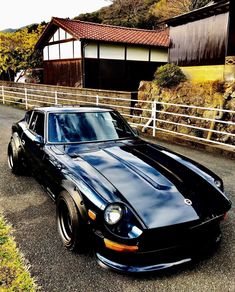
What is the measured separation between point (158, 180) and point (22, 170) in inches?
118

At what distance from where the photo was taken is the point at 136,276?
2490 mm

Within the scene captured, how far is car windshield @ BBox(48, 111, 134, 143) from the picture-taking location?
A: 3721 mm

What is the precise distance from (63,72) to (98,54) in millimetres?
2963

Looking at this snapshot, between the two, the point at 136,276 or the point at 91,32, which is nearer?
the point at 136,276

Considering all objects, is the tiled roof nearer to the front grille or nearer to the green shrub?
the green shrub

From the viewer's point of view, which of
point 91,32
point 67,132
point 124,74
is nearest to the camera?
point 67,132

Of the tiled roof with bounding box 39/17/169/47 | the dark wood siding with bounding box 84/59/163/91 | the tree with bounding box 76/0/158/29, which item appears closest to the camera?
the tiled roof with bounding box 39/17/169/47

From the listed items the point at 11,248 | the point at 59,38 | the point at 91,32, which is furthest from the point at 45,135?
the point at 59,38

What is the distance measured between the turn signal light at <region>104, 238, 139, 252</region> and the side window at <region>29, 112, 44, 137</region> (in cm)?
204

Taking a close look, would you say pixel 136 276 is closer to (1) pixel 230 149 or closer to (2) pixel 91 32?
(1) pixel 230 149

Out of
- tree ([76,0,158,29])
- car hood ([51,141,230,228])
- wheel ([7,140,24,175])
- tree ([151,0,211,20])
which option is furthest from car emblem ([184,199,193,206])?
tree ([76,0,158,29])

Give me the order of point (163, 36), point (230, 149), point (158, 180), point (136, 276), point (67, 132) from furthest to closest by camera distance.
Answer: point (163, 36)
point (230, 149)
point (67, 132)
point (158, 180)
point (136, 276)

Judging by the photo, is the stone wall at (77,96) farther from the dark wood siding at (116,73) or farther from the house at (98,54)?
the dark wood siding at (116,73)

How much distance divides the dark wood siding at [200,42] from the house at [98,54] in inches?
161
